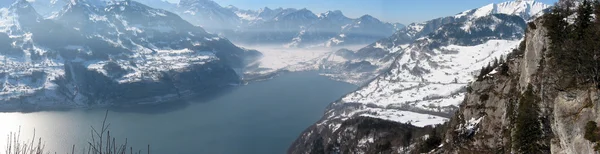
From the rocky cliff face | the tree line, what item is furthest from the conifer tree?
the tree line

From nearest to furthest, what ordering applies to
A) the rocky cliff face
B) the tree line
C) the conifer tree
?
the rocky cliff face < the tree line < the conifer tree

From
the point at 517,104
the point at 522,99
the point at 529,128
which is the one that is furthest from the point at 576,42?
the point at 517,104

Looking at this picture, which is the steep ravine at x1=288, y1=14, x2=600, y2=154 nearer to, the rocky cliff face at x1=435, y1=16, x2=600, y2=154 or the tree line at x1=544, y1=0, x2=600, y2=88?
the rocky cliff face at x1=435, y1=16, x2=600, y2=154

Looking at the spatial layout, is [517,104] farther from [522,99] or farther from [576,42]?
[576,42]

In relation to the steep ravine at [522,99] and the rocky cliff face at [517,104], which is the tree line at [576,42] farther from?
the rocky cliff face at [517,104]

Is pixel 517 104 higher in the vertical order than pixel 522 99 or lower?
lower

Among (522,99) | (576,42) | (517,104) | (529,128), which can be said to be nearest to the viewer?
(576,42)

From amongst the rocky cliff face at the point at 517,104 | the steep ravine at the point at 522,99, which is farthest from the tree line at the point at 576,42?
the rocky cliff face at the point at 517,104

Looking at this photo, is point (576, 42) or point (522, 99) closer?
point (576, 42)

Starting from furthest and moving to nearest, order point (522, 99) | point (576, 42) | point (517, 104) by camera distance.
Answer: point (517, 104) < point (522, 99) < point (576, 42)

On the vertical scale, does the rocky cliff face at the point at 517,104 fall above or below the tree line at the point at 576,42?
below

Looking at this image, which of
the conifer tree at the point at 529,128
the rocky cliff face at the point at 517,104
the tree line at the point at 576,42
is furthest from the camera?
the conifer tree at the point at 529,128
